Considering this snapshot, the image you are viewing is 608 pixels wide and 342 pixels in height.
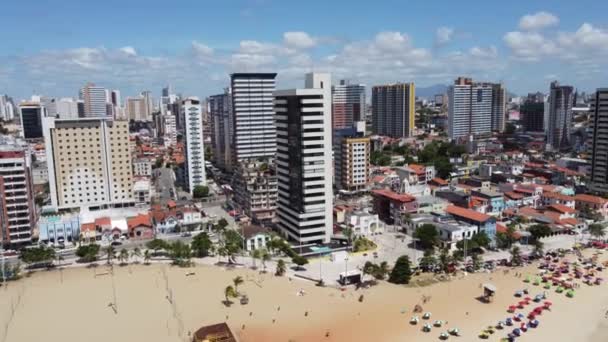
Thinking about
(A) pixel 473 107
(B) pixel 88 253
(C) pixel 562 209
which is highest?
(A) pixel 473 107

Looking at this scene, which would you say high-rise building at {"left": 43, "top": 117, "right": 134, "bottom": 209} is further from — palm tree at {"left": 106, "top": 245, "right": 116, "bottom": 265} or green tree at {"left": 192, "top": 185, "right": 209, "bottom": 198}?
palm tree at {"left": 106, "top": 245, "right": 116, "bottom": 265}

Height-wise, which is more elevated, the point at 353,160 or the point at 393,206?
the point at 353,160

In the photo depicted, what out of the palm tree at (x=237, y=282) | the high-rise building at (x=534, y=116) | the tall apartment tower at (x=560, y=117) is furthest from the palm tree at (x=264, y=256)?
the high-rise building at (x=534, y=116)

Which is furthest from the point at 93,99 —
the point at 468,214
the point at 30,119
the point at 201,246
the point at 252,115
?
the point at 468,214

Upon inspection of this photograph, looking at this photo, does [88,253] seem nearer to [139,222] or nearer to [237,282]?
[139,222]

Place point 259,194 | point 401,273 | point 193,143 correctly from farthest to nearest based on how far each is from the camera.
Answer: point 193,143
point 259,194
point 401,273

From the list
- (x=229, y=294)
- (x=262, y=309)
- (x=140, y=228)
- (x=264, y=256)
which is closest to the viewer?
(x=262, y=309)

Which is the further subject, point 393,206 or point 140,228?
point 393,206
